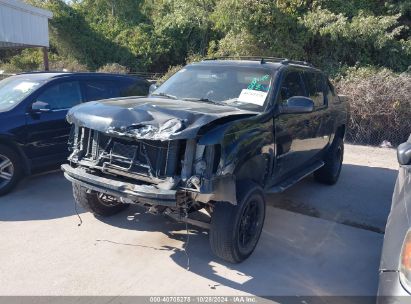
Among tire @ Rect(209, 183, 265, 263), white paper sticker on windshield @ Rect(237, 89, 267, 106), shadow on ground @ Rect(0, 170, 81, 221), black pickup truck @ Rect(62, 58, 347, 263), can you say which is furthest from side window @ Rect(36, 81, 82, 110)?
tire @ Rect(209, 183, 265, 263)

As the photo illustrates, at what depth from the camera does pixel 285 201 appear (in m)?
5.88

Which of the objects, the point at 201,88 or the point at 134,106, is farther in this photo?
the point at 201,88

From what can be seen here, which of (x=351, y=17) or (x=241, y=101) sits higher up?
(x=351, y=17)

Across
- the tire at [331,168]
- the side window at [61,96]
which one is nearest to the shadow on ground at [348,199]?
the tire at [331,168]

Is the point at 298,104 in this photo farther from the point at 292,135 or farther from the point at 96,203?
the point at 96,203

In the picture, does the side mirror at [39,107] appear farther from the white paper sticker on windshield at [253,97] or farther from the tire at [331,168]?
the tire at [331,168]

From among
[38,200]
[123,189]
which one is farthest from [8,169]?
[123,189]

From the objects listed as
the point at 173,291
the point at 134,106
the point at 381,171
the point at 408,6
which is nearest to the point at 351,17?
the point at 408,6

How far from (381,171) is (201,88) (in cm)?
448

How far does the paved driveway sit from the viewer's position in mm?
3648

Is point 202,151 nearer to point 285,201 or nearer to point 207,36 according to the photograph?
point 285,201

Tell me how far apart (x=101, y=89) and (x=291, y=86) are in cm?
330

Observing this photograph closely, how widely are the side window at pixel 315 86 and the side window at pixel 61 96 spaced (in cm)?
353

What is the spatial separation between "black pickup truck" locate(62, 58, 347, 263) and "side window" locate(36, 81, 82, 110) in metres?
1.76
